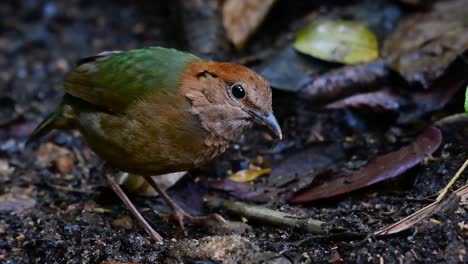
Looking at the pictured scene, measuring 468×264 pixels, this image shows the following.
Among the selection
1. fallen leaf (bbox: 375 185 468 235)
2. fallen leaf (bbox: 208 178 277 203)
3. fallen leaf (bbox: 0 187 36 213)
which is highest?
fallen leaf (bbox: 375 185 468 235)

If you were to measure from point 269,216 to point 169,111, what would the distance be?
806 mm

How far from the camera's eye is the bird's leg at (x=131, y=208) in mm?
4002

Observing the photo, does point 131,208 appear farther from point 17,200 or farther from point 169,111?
point 17,200

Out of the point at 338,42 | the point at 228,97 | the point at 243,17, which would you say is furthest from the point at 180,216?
the point at 243,17

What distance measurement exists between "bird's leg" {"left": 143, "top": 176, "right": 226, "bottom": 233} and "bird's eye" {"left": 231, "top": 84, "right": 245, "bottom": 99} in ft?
2.31

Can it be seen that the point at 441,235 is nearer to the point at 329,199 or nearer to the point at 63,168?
the point at 329,199

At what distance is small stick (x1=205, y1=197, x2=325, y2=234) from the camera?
12.0 feet

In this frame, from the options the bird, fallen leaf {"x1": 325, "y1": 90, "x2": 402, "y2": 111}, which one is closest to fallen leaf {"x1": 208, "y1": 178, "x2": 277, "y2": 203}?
the bird

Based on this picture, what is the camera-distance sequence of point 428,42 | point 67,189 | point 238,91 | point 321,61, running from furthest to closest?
1. point 321,61
2. point 428,42
3. point 67,189
4. point 238,91

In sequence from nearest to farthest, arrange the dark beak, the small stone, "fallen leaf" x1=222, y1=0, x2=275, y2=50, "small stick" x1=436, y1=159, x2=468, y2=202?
"small stick" x1=436, y1=159, x2=468, y2=202, the dark beak, the small stone, "fallen leaf" x1=222, y1=0, x2=275, y2=50

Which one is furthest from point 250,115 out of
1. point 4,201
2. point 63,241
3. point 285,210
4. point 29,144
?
point 29,144

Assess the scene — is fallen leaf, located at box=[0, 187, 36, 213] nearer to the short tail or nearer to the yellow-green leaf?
the short tail

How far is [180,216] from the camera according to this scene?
4309 millimetres

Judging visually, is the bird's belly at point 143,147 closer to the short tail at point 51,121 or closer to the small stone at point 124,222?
the small stone at point 124,222
